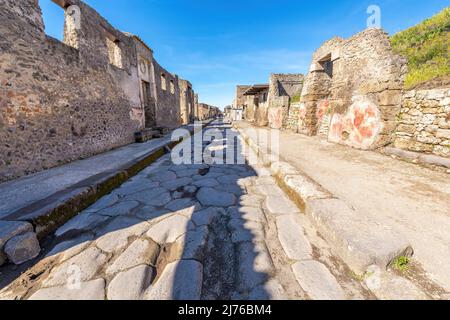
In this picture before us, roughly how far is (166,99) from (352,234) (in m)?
13.0

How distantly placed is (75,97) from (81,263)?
4782 mm

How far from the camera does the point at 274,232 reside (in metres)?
1.83

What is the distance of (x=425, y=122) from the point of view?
362 cm

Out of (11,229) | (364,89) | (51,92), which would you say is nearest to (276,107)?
(364,89)

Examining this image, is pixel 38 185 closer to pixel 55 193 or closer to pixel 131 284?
pixel 55 193

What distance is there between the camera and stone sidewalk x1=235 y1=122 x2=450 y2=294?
1.39 m

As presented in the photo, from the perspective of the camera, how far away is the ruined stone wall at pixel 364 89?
436 cm

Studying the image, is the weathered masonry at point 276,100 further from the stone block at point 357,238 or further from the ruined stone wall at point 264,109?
the stone block at point 357,238

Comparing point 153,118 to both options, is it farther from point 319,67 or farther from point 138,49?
point 319,67

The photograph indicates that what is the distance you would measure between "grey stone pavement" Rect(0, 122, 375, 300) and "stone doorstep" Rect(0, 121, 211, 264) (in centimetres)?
11

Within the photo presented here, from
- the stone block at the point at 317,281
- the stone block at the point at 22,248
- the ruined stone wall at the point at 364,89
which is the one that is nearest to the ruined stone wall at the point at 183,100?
the ruined stone wall at the point at 364,89

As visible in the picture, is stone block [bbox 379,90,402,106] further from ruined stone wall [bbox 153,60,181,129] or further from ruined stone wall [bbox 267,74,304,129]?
ruined stone wall [bbox 153,60,181,129]

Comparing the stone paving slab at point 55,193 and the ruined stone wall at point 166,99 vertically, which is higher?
the ruined stone wall at point 166,99

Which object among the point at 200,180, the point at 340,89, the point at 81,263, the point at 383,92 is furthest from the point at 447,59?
Result: the point at 81,263
